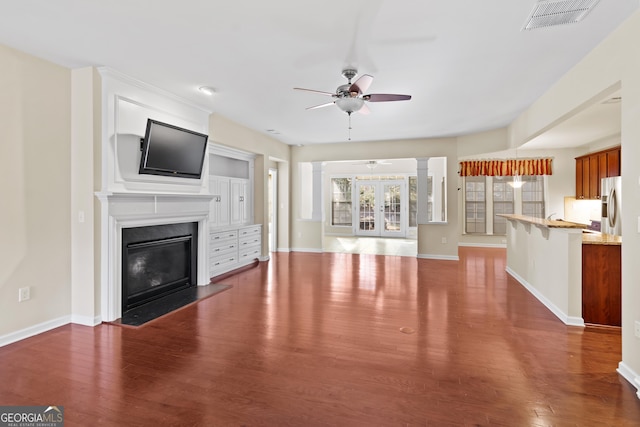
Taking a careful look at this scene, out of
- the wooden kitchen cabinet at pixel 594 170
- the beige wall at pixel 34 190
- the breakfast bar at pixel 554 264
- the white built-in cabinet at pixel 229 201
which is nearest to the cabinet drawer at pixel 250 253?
the white built-in cabinet at pixel 229 201

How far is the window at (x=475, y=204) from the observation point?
9.31 meters

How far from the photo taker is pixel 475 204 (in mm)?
9398

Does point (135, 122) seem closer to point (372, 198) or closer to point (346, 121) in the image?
point (346, 121)

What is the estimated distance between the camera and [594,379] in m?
2.44

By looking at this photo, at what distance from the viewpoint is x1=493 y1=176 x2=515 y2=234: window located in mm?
9102

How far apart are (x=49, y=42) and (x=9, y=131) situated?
88 cm

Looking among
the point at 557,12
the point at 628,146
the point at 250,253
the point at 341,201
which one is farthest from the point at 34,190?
the point at 341,201

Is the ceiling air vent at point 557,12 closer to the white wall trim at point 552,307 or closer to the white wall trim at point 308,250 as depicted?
the white wall trim at point 552,307

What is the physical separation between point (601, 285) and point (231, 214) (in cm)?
559

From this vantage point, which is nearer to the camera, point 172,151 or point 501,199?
point 172,151

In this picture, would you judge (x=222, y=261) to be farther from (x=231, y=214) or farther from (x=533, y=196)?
(x=533, y=196)

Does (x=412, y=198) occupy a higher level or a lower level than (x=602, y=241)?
higher

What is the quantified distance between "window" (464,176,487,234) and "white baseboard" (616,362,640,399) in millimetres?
7166

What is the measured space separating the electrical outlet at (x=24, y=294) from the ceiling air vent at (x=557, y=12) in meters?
4.93
